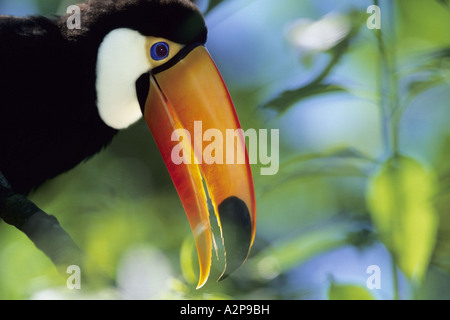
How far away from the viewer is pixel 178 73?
1518 millimetres

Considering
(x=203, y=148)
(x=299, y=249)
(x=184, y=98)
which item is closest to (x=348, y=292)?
(x=299, y=249)

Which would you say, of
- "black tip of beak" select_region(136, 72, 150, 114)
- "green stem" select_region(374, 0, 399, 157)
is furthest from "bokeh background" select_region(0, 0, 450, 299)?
"black tip of beak" select_region(136, 72, 150, 114)

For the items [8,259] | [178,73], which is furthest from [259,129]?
[8,259]

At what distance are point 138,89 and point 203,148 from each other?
1.05ft

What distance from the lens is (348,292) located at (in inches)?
34.1

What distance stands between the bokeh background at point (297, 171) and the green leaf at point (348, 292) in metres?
0.12

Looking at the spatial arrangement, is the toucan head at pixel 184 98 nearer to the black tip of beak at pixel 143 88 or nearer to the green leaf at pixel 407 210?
the black tip of beak at pixel 143 88

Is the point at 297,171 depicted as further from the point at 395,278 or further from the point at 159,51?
the point at 159,51

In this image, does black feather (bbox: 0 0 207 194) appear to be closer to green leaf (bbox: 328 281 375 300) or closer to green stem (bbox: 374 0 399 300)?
green stem (bbox: 374 0 399 300)

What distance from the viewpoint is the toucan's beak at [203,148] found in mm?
1414

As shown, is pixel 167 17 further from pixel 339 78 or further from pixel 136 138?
pixel 339 78

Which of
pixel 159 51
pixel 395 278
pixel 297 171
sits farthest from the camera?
pixel 159 51

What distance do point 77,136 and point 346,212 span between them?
873 mm

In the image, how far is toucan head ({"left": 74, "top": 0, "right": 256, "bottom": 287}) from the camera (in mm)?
1418
